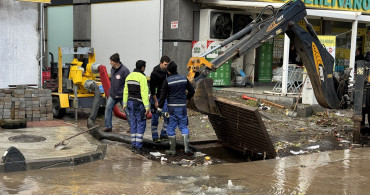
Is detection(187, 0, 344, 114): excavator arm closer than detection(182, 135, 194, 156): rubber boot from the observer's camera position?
Yes

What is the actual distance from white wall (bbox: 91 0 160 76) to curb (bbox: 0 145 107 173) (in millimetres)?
9922

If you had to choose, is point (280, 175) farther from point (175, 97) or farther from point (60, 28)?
point (60, 28)

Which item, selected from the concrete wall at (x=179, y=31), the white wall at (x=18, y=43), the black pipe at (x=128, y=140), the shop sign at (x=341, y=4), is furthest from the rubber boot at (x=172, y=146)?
the shop sign at (x=341, y=4)

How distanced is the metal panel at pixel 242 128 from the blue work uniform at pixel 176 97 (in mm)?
823

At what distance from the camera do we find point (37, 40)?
12406 millimetres

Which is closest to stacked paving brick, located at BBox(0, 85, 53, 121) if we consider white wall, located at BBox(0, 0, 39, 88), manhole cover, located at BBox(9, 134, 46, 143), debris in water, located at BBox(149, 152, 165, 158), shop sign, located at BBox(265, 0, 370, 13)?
white wall, located at BBox(0, 0, 39, 88)

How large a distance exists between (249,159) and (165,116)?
6.34ft

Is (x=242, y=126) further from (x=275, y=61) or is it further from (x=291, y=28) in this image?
(x=275, y=61)

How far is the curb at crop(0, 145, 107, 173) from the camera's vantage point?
309 inches

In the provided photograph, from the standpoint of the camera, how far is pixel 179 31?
17516 mm

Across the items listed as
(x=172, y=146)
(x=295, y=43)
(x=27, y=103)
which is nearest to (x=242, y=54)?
(x=295, y=43)

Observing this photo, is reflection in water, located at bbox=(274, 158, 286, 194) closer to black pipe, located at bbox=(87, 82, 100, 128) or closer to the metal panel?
the metal panel

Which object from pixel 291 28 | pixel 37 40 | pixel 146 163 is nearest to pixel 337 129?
pixel 291 28

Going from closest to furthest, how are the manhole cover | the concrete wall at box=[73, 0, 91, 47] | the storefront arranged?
the manhole cover, the storefront, the concrete wall at box=[73, 0, 91, 47]
